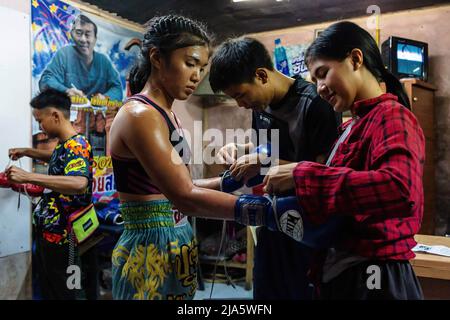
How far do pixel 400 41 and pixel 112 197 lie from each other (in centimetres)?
181

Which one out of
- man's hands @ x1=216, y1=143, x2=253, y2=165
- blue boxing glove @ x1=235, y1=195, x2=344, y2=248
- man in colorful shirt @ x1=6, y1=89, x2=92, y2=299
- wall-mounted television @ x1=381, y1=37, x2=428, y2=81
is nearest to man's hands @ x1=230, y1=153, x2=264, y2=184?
man's hands @ x1=216, y1=143, x2=253, y2=165

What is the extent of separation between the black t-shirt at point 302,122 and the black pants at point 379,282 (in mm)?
293

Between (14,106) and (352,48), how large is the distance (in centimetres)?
146

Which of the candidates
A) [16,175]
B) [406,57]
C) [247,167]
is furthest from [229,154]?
[406,57]

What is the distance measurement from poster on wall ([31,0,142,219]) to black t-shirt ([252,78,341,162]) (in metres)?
1.16

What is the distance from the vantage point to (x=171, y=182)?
594 millimetres

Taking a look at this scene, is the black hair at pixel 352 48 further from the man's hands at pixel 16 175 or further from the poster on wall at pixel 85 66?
the poster on wall at pixel 85 66

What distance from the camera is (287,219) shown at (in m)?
0.54

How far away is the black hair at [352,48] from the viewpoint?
1.93ft

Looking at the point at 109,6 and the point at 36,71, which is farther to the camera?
the point at 109,6

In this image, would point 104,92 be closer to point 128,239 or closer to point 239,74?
point 239,74

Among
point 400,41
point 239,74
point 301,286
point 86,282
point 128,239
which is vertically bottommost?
point 86,282

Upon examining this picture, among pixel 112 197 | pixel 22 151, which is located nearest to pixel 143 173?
pixel 22 151

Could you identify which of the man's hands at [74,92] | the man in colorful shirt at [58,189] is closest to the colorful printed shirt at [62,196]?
the man in colorful shirt at [58,189]
